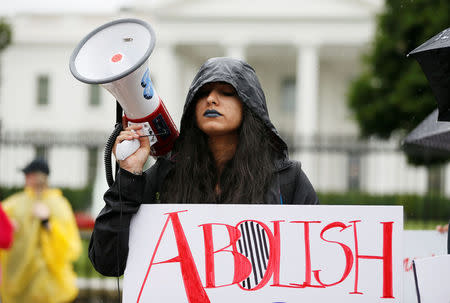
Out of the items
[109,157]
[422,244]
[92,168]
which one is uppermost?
[109,157]

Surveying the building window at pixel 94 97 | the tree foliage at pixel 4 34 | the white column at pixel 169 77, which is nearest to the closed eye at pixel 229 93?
the tree foliage at pixel 4 34

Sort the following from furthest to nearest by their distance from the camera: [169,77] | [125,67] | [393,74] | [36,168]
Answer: [169,77], [393,74], [36,168], [125,67]

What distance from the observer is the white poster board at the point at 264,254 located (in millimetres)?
1861

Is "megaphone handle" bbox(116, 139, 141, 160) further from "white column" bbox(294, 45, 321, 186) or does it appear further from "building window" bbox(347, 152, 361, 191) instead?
"white column" bbox(294, 45, 321, 186)

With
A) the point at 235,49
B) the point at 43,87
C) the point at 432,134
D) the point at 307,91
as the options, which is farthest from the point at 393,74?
the point at 43,87

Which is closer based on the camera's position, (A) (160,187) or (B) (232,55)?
(A) (160,187)

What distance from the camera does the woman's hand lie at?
6.26 ft

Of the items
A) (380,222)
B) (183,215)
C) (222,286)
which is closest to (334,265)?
(380,222)

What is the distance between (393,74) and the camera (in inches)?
652

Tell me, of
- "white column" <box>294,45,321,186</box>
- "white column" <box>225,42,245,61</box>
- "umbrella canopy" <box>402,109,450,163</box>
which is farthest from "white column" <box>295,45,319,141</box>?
"umbrella canopy" <box>402,109,450,163</box>

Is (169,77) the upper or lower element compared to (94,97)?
upper

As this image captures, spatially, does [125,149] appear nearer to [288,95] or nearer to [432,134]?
[432,134]

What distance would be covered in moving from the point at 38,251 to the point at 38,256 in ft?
0.15

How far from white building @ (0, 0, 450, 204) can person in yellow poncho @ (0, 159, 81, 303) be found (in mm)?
21751
